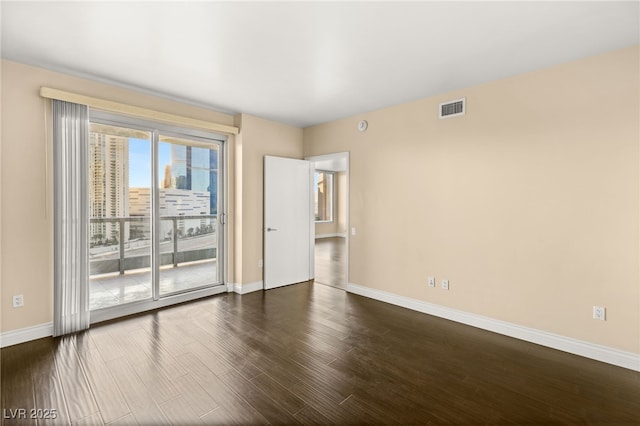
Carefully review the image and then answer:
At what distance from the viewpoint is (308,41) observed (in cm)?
240

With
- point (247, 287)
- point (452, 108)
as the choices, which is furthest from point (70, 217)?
point (452, 108)

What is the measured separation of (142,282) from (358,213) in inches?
124

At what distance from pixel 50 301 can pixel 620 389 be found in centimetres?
508

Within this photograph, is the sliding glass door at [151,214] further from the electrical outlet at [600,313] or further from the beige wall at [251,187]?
the electrical outlet at [600,313]

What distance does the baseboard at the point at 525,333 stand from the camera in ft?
8.22

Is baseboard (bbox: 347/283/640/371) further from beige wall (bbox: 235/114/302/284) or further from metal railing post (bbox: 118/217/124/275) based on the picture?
metal railing post (bbox: 118/217/124/275)

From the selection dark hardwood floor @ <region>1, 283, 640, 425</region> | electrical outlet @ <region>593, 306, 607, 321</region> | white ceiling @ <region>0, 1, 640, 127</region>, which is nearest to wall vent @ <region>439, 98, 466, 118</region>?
white ceiling @ <region>0, 1, 640, 127</region>

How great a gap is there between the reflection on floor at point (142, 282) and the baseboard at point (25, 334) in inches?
16.9

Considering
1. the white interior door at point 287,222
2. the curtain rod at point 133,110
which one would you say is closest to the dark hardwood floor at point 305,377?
the white interior door at point 287,222

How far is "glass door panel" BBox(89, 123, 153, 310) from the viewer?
11.0 ft

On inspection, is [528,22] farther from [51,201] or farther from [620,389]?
[51,201]

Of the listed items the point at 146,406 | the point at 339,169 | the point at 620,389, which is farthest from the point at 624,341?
the point at 339,169

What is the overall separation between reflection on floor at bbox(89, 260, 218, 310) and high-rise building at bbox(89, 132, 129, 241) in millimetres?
535

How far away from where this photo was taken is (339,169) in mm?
10922
